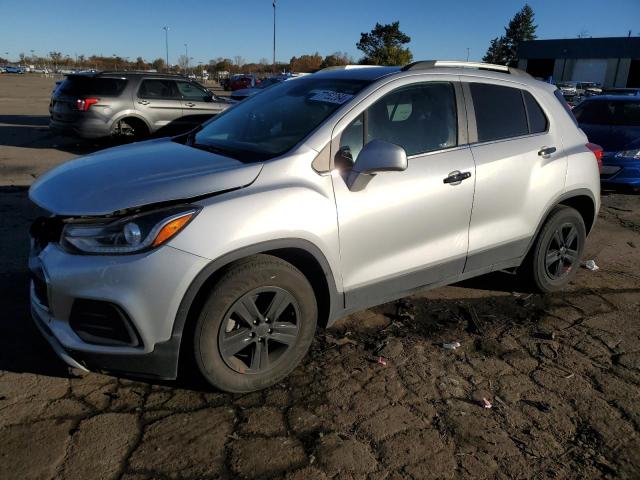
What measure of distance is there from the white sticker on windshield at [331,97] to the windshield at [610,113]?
799 centimetres

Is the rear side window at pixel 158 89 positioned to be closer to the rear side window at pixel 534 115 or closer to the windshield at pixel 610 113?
the windshield at pixel 610 113

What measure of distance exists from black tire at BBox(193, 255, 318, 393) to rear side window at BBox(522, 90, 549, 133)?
2406mm

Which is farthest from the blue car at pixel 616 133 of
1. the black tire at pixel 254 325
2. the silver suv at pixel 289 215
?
the black tire at pixel 254 325

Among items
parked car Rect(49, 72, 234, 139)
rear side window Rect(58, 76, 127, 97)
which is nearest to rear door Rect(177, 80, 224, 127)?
parked car Rect(49, 72, 234, 139)

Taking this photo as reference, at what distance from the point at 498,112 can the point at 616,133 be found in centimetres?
628

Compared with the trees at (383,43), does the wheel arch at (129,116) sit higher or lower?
lower

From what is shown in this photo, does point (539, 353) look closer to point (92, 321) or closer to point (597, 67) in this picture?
point (92, 321)

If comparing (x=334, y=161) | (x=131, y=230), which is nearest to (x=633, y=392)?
(x=334, y=161)

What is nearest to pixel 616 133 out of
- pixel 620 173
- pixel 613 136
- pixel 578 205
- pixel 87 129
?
pixel 613 136

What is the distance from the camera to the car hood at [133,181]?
8.78ft

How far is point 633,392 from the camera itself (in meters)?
3.17

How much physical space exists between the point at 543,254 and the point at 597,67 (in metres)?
73.9

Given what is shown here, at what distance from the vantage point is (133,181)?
9.28 ft

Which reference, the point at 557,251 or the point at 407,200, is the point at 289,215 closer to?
the point at 407,200
